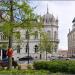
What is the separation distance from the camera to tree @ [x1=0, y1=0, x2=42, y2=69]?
31891 millimetres

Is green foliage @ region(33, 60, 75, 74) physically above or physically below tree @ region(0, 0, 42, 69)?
below

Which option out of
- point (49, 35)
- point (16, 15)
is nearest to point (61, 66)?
point (16, 15)

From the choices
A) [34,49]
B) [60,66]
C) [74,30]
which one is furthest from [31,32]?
[74,30]

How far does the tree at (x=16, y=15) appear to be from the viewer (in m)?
31.9

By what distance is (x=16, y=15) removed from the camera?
3247 cm

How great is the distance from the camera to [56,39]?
10669cm

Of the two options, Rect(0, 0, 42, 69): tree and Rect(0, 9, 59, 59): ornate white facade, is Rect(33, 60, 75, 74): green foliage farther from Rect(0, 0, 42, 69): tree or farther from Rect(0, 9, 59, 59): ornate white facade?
Rect(0, 9, 59, 59): ornate white facade

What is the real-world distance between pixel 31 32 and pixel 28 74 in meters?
8.01

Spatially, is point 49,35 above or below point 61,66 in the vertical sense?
above

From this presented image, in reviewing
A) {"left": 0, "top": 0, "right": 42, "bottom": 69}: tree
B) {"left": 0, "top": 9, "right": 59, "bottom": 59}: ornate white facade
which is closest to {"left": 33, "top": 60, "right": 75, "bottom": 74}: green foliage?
{"left": 0, "top": 0, "right": 42, "bottom": 69}: tree

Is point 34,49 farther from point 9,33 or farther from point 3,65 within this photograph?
point 9,33

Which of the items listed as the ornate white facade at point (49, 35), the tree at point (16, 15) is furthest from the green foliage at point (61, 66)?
the ornate white facade at point (49, 35)

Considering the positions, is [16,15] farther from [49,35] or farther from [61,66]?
[49,35]

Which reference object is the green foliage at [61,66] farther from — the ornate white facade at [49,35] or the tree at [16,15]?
the ornate white facade at [49,35]
